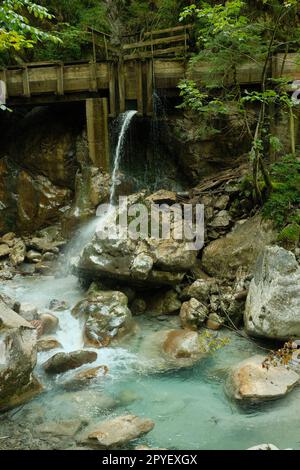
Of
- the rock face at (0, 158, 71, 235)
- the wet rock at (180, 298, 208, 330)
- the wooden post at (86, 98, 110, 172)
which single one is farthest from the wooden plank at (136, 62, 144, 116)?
the wet rock at (180, 298, 208, 330)

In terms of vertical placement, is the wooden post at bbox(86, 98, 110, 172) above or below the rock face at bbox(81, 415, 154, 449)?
above

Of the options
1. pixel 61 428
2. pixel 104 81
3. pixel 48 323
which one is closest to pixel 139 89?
pixel 104 81

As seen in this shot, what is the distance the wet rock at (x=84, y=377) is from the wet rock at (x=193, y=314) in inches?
75.7

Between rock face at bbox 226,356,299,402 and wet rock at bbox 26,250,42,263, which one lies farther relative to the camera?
wet rock at bbox 26,250,42,263

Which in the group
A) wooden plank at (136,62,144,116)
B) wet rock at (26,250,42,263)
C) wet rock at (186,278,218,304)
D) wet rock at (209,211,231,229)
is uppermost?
wooden plank at (136,62,144,116)

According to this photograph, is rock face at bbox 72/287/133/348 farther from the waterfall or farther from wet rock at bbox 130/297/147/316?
the waterfall

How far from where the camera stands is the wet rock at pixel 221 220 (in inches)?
371

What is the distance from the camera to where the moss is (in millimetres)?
7883

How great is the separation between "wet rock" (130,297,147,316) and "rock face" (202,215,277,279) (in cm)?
156

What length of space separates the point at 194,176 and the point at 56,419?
8.15m

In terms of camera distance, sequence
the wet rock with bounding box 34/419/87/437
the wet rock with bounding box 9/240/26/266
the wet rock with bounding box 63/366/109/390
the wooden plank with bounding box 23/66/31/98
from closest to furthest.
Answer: the wet rock with bounding box 34/419/87/437
the wet rock with bounding box 63/366/109/390
the wet rock with bounding box 9/240/26/266
the wooden plank with bounding box 23/66/31/98

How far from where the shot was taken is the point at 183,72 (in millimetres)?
11617

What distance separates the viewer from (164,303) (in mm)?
8758

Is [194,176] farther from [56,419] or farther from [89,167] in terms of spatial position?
[56,419]
